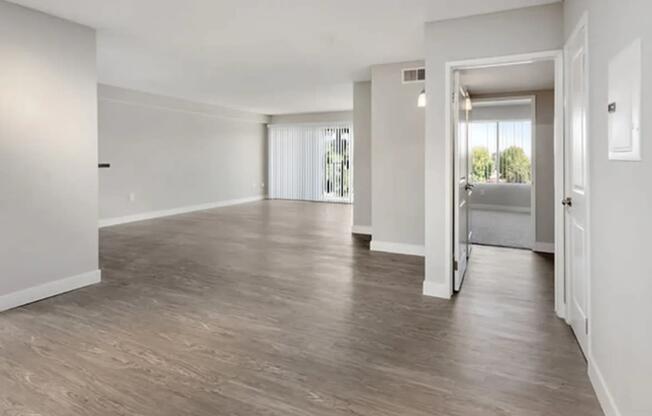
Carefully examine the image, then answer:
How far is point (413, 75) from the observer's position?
18.1 ft

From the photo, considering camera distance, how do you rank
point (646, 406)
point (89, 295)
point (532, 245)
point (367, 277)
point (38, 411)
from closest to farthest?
point (646, 406) → point (38, 411) → point (89, 295) → point (367, 277) → point (532, 245)

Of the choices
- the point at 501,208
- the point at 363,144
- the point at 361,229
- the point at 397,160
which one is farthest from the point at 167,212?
the point at 501,208

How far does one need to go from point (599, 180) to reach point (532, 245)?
411 centimetres

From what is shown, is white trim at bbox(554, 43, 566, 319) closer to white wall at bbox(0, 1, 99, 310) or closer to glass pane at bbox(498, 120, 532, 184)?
white wall at bbox(0, 1, 99, 310)

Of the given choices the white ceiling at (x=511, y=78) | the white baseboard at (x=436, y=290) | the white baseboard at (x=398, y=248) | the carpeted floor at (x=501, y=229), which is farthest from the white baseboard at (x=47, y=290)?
the carpeted floor at (x=501, y=229)

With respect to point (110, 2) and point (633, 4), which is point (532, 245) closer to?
point (633, 4)

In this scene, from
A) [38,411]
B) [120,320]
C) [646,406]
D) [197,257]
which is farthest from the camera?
[197,257]

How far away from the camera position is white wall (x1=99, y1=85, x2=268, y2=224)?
796 centimetres

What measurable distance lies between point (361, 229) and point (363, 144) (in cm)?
140

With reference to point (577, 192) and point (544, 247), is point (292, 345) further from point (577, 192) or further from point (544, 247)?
point (544, 247)

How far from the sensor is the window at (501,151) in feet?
35.1

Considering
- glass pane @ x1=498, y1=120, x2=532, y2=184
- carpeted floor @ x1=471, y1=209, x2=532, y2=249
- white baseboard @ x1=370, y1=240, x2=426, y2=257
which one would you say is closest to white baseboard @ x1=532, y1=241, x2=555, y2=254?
carpeted floor @ x1=471, y1=209, x2=532, y2=249

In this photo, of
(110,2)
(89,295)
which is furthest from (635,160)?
(89,295)

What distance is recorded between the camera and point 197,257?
5488 millimetres
